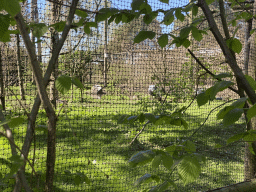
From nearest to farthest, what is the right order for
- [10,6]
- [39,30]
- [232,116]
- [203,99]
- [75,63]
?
[10,6]
[232,116]
[39,30]
[203,99]
[75,63]

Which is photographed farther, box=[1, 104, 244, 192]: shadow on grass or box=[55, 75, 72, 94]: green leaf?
box=[1, 104, 244, 192]: shadow on grass

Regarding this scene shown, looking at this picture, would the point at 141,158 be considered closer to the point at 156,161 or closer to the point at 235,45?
the point at 156,161

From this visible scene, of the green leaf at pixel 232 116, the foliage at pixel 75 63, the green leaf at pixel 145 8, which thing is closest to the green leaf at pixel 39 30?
the green leaf at pixel 145 8

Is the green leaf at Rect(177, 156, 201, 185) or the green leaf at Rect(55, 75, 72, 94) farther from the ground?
the green leaf at Rect(55, 75, 72, 94)

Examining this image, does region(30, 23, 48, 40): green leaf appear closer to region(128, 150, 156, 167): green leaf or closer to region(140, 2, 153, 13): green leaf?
region(140, 2, 153, 13): green leaf

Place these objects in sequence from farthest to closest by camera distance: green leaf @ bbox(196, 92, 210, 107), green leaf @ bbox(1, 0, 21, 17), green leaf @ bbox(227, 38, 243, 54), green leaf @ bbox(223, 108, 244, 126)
Answer: green leaf @ bbox(227, 38, 243, 54)
green leaf @ bbox(196, 92, 210, 107)
green leaf @ bbox(223, 108, 244, 126)
green leaf @ bbox(1, 0, 21, 17)

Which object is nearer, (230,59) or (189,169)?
(189,169)

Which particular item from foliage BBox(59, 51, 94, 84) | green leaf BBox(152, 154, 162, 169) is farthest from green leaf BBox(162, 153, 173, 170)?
foliage BBox(59, 51, 94, 84)

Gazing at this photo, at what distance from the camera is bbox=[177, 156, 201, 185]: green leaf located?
640mm

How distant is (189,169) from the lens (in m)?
0.65

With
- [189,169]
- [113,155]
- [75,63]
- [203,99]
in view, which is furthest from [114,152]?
[189,169]

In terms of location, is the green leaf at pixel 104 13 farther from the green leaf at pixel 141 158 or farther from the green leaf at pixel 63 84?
the green leaf at pixel 141 158

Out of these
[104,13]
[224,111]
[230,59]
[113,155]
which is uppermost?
[104,13]

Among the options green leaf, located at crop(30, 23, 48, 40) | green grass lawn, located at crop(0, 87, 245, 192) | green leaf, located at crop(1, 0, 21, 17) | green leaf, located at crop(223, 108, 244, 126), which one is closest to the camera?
green leaf, located at crop(1, 0, 21, 17)
